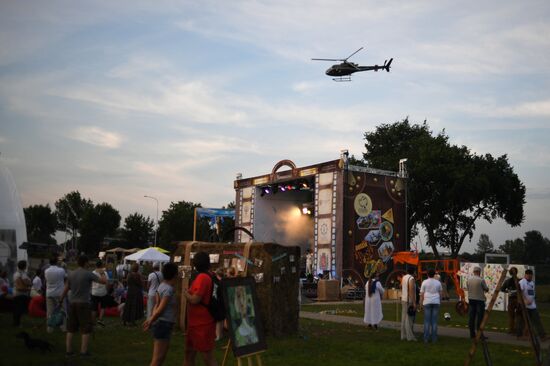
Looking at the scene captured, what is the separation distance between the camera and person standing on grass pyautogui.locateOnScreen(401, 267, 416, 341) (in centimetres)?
1350

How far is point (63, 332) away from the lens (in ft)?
45.1

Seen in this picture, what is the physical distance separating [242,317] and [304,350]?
4317 mm

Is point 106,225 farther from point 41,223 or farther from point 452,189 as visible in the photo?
point 452,189

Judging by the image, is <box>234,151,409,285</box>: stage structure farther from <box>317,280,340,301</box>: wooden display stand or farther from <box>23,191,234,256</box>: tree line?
<box>23,191,234,256</box>: tree line

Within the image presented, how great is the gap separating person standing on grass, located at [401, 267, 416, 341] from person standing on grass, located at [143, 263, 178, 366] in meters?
7.41

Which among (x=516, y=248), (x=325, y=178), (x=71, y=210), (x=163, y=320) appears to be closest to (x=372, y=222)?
(x=325, y=178)

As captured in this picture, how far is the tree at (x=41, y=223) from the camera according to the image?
10025 cm

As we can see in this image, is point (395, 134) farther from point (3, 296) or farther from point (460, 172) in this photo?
point (3, 296)

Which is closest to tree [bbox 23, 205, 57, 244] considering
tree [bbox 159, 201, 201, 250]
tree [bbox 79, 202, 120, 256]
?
tree [bbox 79, 202, 120, 256]

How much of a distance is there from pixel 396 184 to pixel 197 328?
30939mm

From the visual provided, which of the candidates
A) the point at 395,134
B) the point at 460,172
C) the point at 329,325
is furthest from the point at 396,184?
the point at 329,325

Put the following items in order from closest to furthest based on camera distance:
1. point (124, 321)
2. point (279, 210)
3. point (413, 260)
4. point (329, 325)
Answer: point (124, 321), point (329, 325), point (413, 260), point (279, 210)

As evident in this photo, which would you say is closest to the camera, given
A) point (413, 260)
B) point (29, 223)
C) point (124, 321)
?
point (124, 321)

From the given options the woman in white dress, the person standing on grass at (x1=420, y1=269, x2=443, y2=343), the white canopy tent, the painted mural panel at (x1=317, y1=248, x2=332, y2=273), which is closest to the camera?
the person standing on grass at (x1=420, y1=269, x2=443, y2=343)
